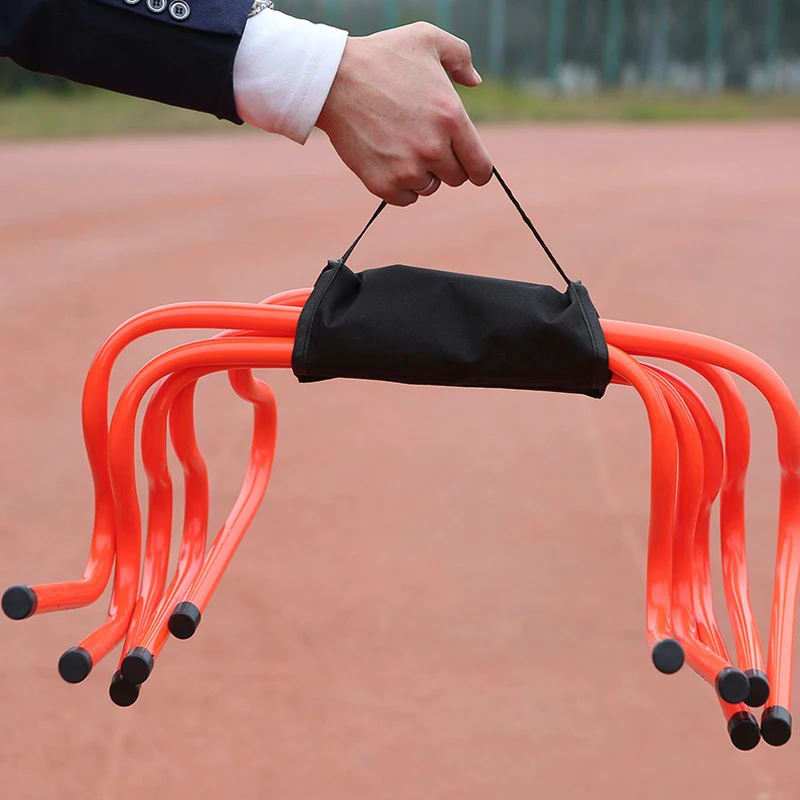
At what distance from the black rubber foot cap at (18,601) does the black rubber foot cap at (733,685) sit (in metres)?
0.72

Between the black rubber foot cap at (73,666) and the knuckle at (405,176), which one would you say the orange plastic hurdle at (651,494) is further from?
the knuckle at (405,176)

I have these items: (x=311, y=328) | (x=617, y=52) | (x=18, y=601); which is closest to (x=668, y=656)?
(x=311, y=328)

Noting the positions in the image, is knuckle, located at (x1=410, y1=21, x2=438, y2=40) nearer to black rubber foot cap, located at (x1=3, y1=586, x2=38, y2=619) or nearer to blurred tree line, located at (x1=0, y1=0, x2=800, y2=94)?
black rubber foot cap, located at (x1=3, y1=586, x2=38, y2=619)

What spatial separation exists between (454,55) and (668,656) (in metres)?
0.68

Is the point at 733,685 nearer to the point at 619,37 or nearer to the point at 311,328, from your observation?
the point at 311,328

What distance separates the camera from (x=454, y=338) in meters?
1.44

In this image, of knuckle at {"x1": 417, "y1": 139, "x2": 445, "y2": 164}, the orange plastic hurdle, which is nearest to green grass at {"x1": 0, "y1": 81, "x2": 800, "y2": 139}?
the orange plastic hurdle

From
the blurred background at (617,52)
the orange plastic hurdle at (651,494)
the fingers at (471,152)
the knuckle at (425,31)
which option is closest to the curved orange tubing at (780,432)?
the orange plastic hurdle at (651,494)

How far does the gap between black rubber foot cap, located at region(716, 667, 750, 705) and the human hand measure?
0.59 meters

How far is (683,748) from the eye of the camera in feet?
9.23

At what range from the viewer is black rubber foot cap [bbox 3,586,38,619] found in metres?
1.32

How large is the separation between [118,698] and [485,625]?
1.99 meters

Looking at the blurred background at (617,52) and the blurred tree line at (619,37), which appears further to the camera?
the blurred tree line at (619,37)

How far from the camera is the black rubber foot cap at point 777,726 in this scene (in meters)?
1.34
